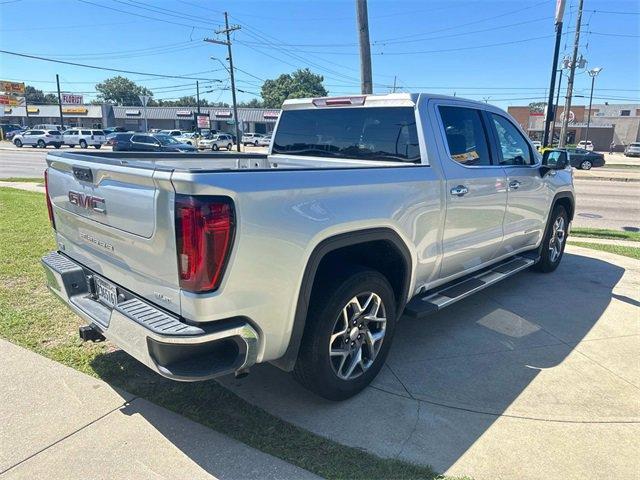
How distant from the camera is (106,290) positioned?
→ 2908 mm

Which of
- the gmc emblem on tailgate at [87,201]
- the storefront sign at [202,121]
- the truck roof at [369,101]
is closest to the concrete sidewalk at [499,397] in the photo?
the gmc emblem on tailgate at [87,201]

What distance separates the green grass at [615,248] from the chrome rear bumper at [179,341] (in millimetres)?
7131

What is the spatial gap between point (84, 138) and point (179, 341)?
4785cm

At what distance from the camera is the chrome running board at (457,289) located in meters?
3.59

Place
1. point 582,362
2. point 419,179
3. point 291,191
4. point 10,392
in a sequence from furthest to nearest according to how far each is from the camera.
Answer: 1. point 582,362
2. point 419,179
3. point 10,392
4. point 291,191

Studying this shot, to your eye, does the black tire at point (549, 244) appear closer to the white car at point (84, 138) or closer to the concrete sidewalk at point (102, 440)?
the concrete sidewalk at point (102, 440)

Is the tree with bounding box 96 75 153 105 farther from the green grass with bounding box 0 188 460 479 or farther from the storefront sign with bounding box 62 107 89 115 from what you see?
the green grass with bounding box 0 188 460 479

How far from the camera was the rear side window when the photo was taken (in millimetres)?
3889

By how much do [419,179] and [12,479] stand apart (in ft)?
9.65

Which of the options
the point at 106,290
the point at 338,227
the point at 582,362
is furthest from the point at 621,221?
the point at 106,290

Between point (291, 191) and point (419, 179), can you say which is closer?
point (291, 191)

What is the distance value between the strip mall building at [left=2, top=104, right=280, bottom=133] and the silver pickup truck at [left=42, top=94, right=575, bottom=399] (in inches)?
3012

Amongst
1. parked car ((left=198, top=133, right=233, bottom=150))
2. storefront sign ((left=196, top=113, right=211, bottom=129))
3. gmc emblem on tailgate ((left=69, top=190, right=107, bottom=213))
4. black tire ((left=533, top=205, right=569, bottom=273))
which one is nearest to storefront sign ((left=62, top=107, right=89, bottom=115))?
storefront sign ((left=196, top=113, right=211, bottom=129))

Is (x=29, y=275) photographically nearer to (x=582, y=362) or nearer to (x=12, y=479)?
(x=12, y=479)
